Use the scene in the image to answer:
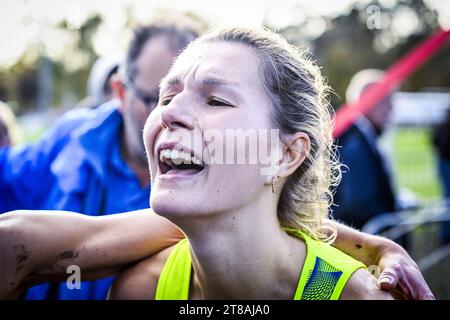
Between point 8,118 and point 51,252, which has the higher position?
point 8,118

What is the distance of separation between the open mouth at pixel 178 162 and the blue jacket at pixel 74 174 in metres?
0.71

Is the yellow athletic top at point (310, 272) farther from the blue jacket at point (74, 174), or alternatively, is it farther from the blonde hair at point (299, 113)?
the blue jacket at point (74, 174)

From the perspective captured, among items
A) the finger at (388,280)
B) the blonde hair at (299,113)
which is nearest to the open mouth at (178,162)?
the blonde hair at (299,113)

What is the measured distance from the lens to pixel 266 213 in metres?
1.50

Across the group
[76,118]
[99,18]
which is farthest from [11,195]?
[99,18]

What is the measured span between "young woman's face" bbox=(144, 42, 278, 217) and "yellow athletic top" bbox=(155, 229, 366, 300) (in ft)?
0.80

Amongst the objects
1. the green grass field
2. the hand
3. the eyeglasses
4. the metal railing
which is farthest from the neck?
the green grass field

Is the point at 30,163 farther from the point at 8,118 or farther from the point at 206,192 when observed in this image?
the point at 206,192

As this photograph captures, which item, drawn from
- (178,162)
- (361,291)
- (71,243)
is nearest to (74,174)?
(71,243)

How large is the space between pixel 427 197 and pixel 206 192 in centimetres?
743

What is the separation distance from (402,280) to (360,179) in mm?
2184

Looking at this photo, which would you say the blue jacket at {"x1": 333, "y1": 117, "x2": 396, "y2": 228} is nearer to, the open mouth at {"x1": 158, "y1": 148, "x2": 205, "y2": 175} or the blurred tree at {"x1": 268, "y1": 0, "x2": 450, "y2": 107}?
the open mouth at {"x1": 158, "y1": 148, "x2": 205, "y2": 175}

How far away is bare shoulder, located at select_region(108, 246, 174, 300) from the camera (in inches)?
61.0

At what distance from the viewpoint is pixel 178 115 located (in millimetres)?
1306
